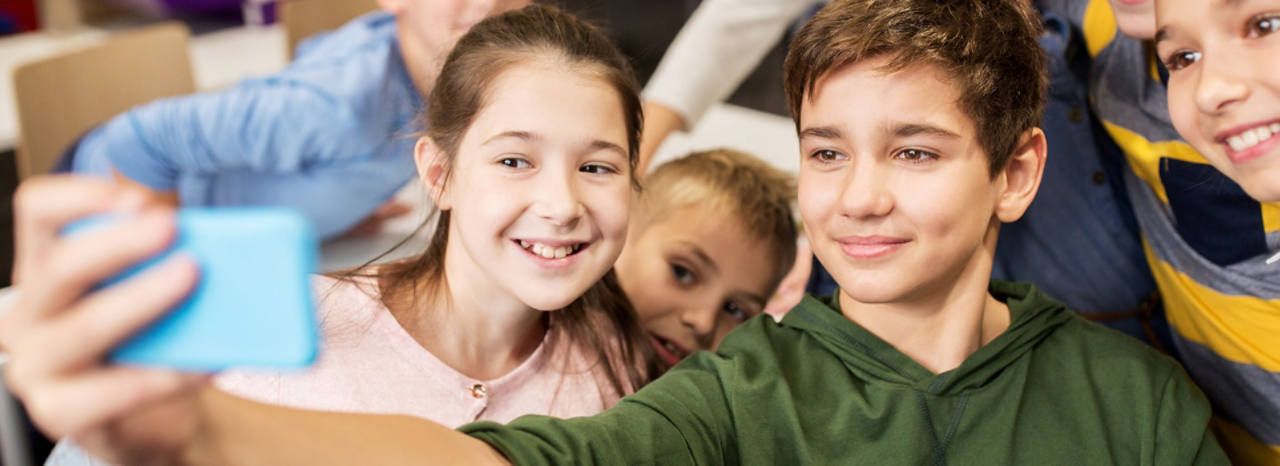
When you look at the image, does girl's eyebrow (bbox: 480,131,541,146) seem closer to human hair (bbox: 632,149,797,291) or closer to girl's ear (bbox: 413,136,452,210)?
girl's ear (bbox: 413,136,452,210)

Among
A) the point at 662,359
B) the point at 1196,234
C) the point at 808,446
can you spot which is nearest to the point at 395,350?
the point at 662,359

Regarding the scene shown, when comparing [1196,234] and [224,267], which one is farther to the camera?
[1196,234]

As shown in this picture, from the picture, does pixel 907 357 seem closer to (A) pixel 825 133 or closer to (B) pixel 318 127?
(A) pixel 825 133

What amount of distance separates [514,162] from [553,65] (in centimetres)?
11

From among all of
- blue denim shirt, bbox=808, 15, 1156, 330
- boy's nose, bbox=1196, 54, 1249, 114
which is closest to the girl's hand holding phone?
boy's nose, bbox=1196, 54, 1249, 114

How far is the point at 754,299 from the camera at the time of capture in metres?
1.56

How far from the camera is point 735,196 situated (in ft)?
5.16

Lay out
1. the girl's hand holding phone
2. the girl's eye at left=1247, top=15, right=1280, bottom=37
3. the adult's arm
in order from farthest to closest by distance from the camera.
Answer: the adult's arm
the girl's eye at left=1247, top=15, right=1280, bottom=37
the girl's hand holding phone

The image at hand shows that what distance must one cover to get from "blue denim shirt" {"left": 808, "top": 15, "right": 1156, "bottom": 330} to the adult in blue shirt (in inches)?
38.2

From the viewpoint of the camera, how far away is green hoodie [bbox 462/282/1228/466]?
0.99 m

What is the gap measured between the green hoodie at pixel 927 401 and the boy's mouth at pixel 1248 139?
0.69 feet

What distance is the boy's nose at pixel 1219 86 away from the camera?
980 mm

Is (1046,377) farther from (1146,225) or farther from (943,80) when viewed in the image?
(1146,225)

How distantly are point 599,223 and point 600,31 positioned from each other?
28 centimetres
